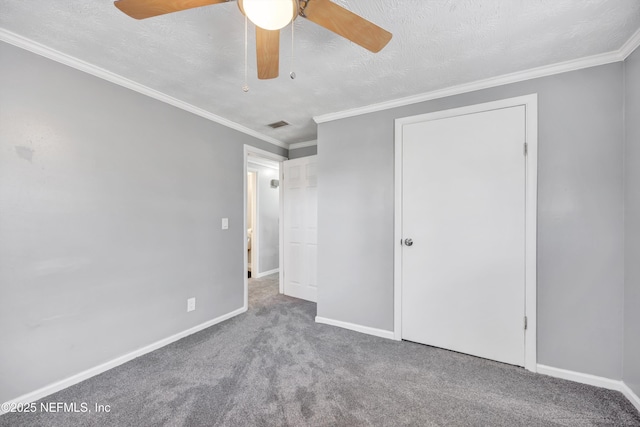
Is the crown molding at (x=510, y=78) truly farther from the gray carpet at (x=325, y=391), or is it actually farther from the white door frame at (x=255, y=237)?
the white door frame at (x=255, y=237)

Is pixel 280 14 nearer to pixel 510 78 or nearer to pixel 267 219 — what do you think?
pixel 510 78

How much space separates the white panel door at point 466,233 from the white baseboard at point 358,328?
0.19 meters

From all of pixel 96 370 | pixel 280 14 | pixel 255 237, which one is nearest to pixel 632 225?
pixel 280 14

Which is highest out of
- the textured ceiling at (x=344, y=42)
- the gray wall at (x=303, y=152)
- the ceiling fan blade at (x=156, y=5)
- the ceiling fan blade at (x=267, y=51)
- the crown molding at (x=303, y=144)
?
the textured ceiling at (x=344, y=42)

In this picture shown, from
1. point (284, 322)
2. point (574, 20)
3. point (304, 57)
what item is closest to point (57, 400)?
point (284, 322)

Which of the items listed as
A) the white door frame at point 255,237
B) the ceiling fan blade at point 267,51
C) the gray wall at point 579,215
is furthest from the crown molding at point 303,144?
the ceiling fan blade at point 267,51

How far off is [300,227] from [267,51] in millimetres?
2594

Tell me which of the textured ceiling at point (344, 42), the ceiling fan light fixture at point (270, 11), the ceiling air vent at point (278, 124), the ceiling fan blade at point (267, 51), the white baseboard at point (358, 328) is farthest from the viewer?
the ceiling air vent at point (278, 124)

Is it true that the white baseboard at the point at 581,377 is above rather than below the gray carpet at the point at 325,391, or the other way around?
above

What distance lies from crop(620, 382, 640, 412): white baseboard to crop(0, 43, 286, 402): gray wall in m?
3.36

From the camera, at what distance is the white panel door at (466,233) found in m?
2.04

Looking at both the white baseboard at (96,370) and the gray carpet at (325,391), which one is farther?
the white baseboard at (96,370)

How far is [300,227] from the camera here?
12.0ft

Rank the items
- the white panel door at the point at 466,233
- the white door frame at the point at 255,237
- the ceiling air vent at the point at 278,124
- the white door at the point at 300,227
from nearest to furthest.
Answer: the white panel door at the point at 466,233 → the ceiling air vent at the point at 278,124 → the white door at the point at 300,227 → the white door frame at the point at 255,237
